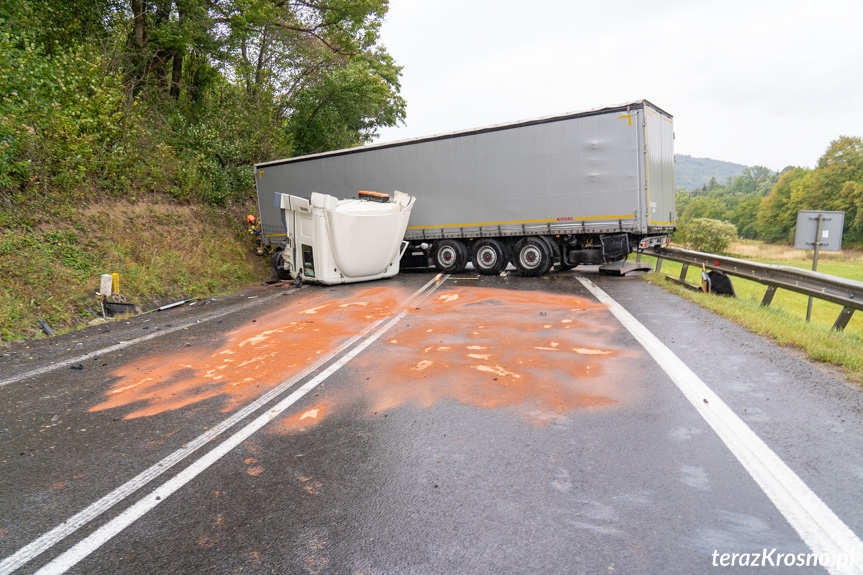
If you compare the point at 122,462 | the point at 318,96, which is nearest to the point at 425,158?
the point at 318,96

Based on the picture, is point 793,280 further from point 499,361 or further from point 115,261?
point 115,261

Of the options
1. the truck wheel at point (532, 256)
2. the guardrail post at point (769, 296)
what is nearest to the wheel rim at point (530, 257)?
the truck wheel at point (532, 256)

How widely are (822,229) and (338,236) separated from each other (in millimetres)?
10349

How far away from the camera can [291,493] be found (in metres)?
3.03

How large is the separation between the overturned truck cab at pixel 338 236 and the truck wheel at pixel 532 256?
340 centimetres

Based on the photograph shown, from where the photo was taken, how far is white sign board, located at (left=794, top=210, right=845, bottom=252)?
34.5 feet

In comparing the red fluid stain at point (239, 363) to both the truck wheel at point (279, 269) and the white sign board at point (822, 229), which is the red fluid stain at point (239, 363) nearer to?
the truck wheel at point (279, 269)

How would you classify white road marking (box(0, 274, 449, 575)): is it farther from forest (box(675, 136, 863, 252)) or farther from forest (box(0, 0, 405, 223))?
forest (box(675, 136, 863, 252))

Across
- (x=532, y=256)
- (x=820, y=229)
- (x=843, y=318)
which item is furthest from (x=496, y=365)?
(x=532, y=256)

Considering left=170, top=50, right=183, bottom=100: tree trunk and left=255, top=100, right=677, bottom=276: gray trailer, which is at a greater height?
left=170, top=50, right=183, bottom=100: tree trunk

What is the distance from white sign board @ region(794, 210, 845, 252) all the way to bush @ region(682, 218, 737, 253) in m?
62.9

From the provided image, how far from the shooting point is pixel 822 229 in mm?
10523

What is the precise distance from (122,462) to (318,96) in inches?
894

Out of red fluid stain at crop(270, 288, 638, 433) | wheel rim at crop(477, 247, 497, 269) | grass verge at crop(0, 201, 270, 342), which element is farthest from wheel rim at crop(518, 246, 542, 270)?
grass verge at crop(0, 201, 270, 342)
